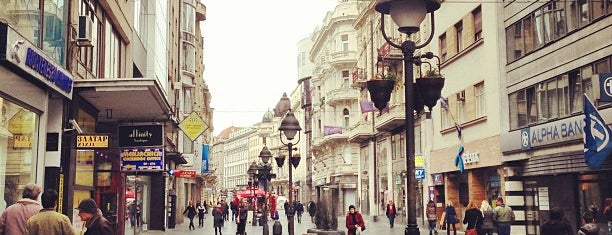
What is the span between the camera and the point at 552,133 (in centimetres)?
2323

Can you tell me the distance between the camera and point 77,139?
648 inches

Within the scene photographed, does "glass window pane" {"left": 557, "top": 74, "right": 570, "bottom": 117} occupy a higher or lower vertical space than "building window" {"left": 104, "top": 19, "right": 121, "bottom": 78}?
lower

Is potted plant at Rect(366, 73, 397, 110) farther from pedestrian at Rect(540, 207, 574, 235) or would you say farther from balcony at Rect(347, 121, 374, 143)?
balcony at Rect(347, 121, 374, 143)

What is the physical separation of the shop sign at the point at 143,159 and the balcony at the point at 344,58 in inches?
1837

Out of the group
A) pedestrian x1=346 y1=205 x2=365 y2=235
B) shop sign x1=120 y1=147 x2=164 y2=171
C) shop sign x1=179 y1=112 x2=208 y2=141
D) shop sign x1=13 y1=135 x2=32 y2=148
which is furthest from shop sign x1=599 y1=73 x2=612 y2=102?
shop sign x1=179 y1=112 x2=208 y2=141

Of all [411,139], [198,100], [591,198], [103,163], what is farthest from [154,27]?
[198,100]

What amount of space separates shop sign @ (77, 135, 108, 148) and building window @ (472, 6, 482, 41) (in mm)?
17639

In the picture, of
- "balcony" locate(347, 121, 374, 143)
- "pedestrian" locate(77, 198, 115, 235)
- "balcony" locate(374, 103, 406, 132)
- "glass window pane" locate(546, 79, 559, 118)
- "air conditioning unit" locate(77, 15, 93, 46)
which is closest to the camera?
"pedestrian" locate(77, 198, 115, 235)

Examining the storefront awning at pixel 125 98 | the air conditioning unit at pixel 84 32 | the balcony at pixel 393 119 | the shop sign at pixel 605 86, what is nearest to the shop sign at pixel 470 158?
the balcony at pixel 393 119

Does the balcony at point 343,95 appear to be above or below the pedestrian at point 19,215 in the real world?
above

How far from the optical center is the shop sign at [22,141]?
13.3m

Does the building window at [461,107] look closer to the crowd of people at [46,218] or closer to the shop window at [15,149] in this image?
the shop window at [15,149]

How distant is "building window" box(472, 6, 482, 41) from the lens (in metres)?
29.4

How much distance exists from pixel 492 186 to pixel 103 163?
1532 centimetres
